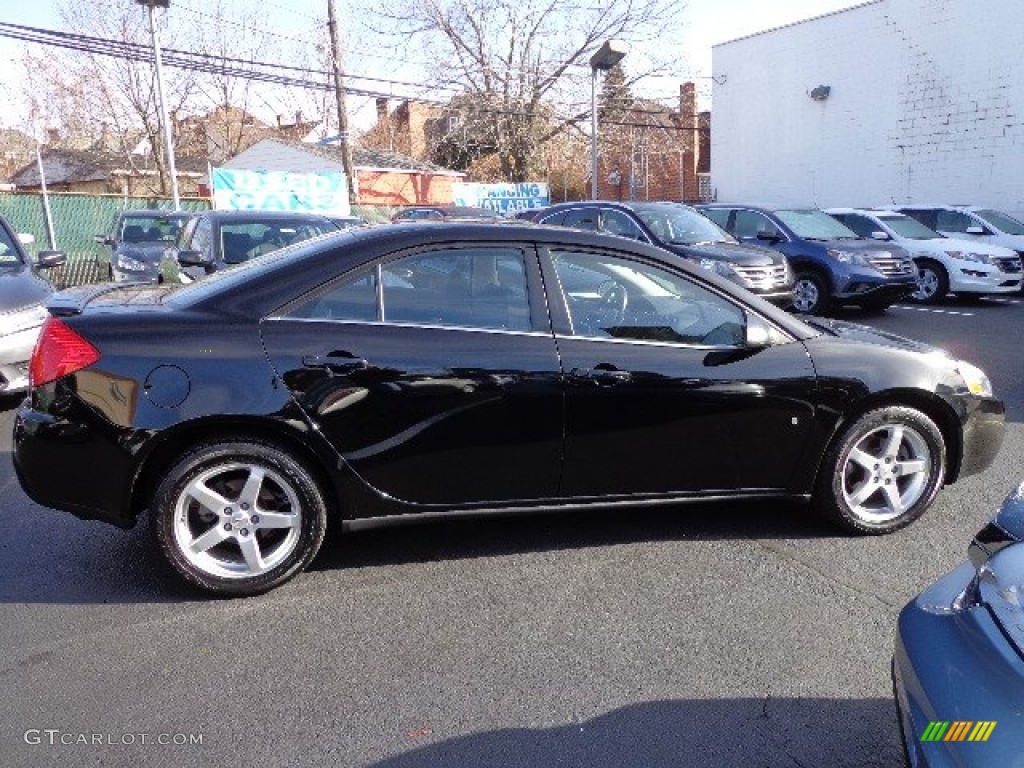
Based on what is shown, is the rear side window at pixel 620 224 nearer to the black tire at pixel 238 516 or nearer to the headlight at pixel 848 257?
the headlight at pixel 848 257

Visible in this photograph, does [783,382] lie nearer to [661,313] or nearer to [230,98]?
[661,313]

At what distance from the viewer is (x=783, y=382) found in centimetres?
374

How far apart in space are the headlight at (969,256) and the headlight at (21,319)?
13.1 metres

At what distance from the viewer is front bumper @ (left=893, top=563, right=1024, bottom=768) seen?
1.62 m

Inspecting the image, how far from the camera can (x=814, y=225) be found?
41.9 ft

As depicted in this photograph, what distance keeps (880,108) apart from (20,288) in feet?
72.7

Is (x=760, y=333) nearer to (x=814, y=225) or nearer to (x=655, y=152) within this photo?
(x=814, y=225)

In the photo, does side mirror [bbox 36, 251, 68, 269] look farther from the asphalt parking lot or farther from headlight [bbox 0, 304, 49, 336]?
the asphalt parking lot

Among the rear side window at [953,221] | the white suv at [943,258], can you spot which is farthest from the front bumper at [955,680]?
the rear side window at [953,221]

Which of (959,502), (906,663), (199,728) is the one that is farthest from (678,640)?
(959,502)

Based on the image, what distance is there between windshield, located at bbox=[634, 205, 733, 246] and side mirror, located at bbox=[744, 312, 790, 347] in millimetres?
6674

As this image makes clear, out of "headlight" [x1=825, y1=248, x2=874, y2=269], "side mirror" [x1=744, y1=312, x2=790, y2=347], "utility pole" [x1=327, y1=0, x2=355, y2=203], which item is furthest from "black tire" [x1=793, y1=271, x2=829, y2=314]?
"utility pole" [x1=327, y1=0, x2=355, y2=203]

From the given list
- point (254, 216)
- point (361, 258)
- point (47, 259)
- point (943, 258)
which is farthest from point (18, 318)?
point (943, 258)

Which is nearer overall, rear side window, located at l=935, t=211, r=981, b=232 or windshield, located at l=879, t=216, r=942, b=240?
windshield, located at l=879, t=216, r=942, b=240
